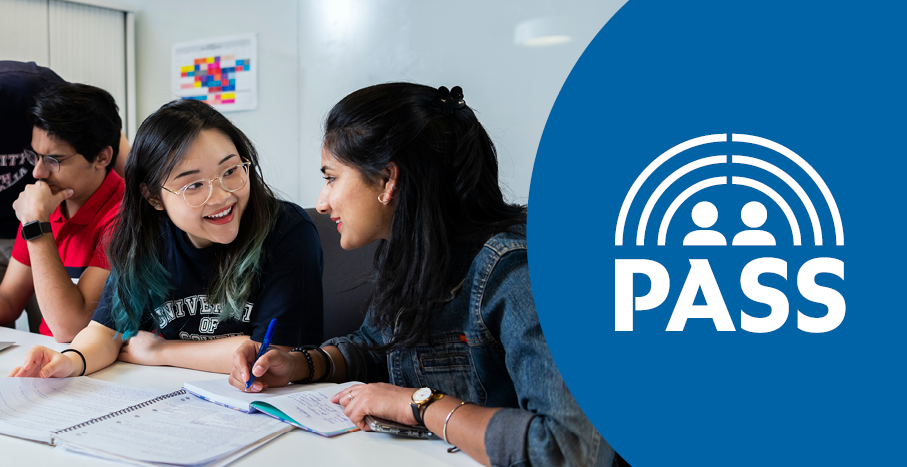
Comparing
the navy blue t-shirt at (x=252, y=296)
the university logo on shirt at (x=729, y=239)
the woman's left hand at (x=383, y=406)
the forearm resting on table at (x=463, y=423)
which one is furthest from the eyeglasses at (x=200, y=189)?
the university logo on shirt at (x=729, y=239)

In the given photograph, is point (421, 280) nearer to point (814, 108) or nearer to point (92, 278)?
point (814, 108)

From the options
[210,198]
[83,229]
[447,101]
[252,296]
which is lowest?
[252,296]

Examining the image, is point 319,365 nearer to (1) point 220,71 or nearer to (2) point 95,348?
(2) point 95,348

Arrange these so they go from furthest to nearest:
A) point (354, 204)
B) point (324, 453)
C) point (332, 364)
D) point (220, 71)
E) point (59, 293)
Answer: point (220, 71) → point (59, 293) → point (332, 364) → point (354, 204) → point (324, 453)

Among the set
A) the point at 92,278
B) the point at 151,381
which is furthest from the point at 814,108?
the point at 92,278

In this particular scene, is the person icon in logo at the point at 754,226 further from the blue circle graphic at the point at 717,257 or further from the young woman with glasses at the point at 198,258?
the young woman with glasses at the point at 198,258

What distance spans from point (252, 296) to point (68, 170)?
0.84 m

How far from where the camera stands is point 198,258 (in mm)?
1425

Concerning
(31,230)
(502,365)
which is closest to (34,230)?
(31,230)

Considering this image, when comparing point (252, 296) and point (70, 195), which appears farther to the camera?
point (70, 195)

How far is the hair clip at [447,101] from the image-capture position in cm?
107

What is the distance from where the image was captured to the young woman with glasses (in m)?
1.33

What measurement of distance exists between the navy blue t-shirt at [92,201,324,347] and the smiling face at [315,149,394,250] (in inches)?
12.3

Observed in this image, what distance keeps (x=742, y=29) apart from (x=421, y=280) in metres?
0.60
